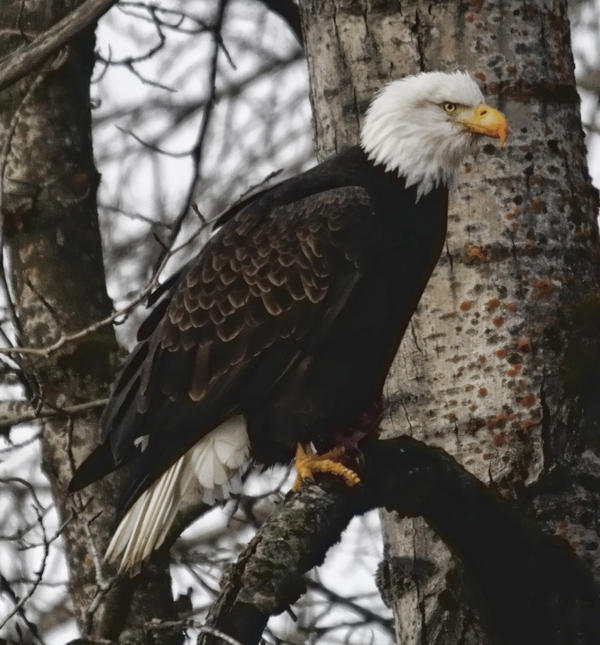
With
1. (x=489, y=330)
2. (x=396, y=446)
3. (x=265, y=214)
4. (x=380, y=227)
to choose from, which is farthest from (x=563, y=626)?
(x=265, y=214)

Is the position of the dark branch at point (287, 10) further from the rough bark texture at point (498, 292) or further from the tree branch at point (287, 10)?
the rough bark texture at point (498, 292)

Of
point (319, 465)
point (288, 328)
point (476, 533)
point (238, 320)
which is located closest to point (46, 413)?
point (238, 320)

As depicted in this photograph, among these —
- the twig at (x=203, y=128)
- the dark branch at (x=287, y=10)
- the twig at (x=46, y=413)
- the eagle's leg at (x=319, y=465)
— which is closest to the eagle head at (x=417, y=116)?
the twig at (x=203, y=128)

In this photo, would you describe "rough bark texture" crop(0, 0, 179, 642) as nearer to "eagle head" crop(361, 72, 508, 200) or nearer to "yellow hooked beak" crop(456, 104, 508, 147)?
"eagle head" crop(361, 72, 508, 200)

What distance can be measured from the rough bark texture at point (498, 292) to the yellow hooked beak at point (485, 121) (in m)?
0.11

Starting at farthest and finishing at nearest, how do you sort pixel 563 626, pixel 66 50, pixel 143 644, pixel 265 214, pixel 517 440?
pixel 66 50 → pixel 265 214 → pixel 517 440 → pixel 563 626 → pixel 143 644

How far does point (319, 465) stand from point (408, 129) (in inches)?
45.8

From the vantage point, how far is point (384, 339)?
447 cm

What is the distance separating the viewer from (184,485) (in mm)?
4605

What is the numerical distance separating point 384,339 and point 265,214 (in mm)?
563

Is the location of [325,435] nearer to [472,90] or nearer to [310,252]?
[310,252]

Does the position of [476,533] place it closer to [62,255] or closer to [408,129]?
[408,129]

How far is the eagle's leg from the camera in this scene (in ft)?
13.3

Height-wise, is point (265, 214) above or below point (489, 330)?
above
